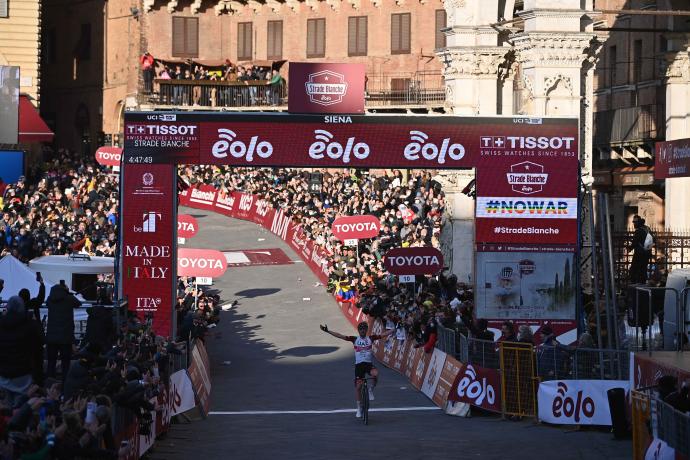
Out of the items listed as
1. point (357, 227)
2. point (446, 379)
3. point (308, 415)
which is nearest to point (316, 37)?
point (357, 227)

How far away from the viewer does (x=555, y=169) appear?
96.7ft

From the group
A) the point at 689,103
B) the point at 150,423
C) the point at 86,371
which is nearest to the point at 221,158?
the point at 150,423

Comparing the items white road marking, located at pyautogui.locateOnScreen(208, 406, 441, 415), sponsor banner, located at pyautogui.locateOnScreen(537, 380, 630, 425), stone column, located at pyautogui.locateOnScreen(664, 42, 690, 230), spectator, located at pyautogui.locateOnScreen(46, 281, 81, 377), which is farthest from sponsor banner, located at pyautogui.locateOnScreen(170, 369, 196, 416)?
stone column, located at pyautogui.locateOnScreen(664, 42, 690, 230)

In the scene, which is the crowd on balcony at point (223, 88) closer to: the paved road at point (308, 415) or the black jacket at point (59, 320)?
the paved road at point (308, 415)

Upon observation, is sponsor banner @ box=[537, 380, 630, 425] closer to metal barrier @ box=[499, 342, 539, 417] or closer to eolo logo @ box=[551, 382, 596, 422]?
eolo logo @ box=[551, 382, 596, 422]

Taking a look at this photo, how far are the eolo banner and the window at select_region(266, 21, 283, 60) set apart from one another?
4285cm

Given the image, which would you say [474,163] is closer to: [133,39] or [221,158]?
[221,158]

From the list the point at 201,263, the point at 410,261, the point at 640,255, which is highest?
the point at 640,255

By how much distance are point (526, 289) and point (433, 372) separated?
2.54 m

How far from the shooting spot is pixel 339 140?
29.2 m

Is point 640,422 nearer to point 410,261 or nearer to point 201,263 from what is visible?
point 410,261

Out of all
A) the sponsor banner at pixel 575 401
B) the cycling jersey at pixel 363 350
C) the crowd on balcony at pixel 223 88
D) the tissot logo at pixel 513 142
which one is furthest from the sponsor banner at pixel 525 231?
the crowd on balcony at pixel 223 88

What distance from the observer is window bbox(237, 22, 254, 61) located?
72.4m

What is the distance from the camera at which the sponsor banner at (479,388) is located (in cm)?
2545
